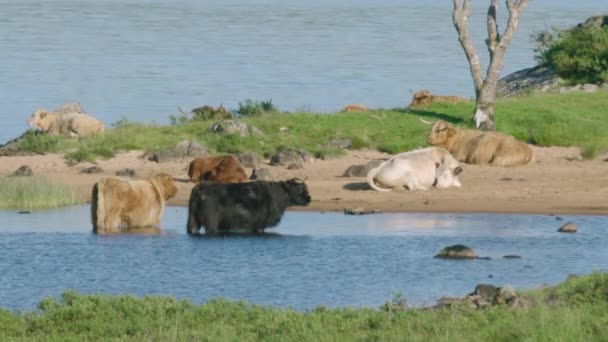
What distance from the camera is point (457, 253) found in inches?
685

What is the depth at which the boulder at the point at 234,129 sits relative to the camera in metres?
26.0

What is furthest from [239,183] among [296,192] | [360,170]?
[360,170]

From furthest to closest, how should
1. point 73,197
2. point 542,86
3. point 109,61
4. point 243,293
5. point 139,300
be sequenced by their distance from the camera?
point 109,61
point 542,86
point 73,197
point 243,293
point 139,300

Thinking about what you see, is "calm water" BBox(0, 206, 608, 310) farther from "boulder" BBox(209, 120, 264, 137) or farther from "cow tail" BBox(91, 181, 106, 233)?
"boulder" BBox(209, 120, 264, 137)

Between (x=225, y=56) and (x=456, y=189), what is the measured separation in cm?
3895

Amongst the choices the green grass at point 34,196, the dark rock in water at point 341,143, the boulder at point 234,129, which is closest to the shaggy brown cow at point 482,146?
the dark rock in water at point 341,143

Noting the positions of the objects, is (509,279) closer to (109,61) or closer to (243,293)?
(243,293)

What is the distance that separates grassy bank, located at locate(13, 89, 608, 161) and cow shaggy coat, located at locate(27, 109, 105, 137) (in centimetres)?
47

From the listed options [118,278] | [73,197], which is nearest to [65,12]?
[73,197]

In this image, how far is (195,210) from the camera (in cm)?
1925

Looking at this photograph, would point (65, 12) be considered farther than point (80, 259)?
Yes

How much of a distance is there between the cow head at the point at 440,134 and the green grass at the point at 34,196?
567cm

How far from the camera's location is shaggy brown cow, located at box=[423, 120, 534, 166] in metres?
24.2

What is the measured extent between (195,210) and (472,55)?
32.8 ft
